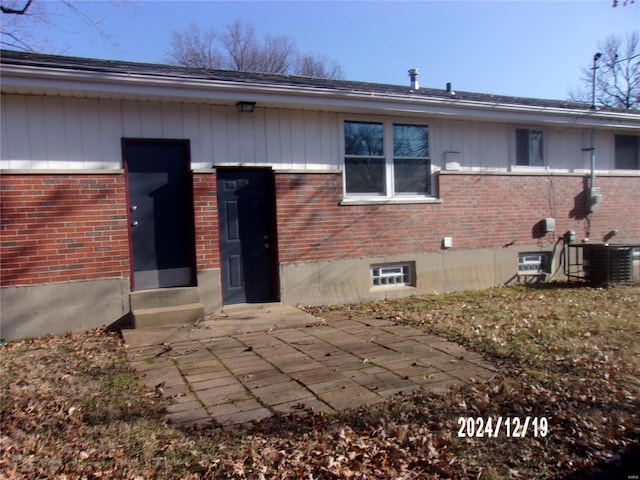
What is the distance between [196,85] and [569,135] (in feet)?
28.0

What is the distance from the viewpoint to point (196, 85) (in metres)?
7.01

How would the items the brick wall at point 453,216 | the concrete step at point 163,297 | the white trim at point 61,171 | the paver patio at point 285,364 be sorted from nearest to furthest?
the paver patio at point 285,364, the white trim at point 61,171, the concrete step at point 163,297, the brick wall at point 453,216

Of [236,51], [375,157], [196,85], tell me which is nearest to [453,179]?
[375,157]

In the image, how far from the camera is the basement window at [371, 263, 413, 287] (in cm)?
904

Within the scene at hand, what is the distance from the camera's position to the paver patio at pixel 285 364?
13.4ft

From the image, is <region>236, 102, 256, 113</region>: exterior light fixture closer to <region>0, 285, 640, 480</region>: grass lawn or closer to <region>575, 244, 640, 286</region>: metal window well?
<region>0, 285, 640, 480</region>: grass lawn

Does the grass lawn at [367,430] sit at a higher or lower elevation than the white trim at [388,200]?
lower

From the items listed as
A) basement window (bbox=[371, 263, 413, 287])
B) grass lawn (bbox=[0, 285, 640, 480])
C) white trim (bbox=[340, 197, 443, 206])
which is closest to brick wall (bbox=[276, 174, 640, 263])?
white trim (bbox=[340, 197, 443, 206])

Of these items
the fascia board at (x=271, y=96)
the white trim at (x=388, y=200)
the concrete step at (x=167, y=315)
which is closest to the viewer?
the fascia board at (x=271, y=96)

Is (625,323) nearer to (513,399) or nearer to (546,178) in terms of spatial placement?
(513,399)

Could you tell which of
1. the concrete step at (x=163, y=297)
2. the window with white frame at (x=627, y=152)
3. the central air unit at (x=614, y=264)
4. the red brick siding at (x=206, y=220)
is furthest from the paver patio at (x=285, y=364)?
the window with white frame at (x=627, y=152)

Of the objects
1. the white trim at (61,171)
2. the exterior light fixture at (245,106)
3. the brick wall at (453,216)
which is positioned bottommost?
the brick wall at (453,216)

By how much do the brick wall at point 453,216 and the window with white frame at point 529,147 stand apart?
1.27ft

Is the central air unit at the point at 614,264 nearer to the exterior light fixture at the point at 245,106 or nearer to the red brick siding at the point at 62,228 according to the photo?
the exterior light fixture at the point at 245,106
